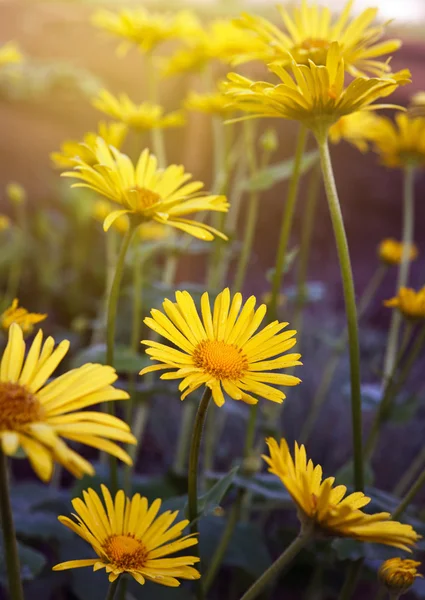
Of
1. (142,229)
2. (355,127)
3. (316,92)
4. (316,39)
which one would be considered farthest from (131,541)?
(142,229)

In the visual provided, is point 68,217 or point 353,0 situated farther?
point 68,217

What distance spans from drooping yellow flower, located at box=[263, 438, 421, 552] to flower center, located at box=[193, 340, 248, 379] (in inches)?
2.8

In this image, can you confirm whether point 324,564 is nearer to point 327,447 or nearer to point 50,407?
point 327,447

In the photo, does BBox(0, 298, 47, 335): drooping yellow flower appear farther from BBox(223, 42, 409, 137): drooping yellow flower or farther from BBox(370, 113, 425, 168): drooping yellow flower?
BBox(370, 113, 425, 168): drooping yellow flower

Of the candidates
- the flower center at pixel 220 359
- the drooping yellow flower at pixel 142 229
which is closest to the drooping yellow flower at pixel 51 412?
the flower center at pixel 220 359

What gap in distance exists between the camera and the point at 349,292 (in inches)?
22.0

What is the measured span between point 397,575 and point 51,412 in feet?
0.96

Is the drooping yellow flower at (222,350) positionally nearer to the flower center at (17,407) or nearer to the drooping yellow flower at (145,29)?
the flower center at (17,407)

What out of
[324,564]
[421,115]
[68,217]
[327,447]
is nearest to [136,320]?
[324,564]

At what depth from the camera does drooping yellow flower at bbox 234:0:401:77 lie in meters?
0.62

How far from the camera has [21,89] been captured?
221cm

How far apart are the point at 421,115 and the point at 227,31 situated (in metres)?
0.30

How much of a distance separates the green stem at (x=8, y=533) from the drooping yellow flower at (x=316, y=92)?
1.06ft

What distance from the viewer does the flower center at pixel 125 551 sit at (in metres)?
0.44
